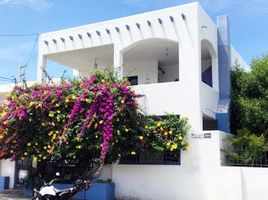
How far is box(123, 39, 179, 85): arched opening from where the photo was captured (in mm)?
16891

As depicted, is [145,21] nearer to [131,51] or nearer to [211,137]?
[131,51]

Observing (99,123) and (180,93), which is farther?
(180,93)

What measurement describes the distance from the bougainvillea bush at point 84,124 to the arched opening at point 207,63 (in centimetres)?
396

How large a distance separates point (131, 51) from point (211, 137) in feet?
20.4

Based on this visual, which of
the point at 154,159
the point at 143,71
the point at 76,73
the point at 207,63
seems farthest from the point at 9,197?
the point at 207,63

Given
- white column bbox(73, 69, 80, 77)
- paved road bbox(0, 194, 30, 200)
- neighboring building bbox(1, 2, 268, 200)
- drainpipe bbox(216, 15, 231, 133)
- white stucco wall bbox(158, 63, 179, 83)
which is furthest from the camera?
white column bbox(73, 69, 80, 77)

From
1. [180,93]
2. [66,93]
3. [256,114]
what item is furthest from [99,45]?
[256,114]

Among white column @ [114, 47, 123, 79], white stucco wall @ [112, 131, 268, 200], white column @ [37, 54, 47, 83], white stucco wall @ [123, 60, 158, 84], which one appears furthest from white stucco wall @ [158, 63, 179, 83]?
white stucco wall @ [112, 131, 268, 200]

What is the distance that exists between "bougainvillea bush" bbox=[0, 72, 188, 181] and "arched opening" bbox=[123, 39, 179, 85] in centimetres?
374

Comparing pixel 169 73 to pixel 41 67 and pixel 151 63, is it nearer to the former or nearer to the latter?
pixel 151 63

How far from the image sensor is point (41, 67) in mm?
16891

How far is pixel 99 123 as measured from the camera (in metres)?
12.6

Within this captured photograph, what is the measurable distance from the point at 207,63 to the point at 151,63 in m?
2.83

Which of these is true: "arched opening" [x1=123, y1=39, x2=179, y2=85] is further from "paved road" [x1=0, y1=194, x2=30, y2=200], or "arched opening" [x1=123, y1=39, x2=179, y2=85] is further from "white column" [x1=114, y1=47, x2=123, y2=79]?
"paved road" [x1=0, y1=194, x2=30, y2=200]
